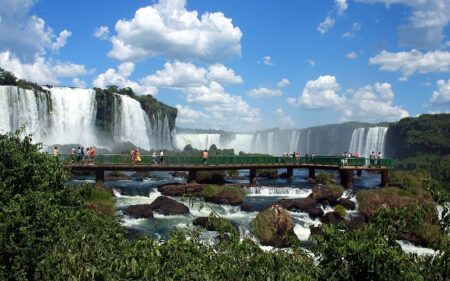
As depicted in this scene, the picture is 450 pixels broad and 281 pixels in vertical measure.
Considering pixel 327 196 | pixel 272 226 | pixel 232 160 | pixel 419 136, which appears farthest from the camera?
pixel 419 136

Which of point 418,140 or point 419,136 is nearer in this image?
point 418,140

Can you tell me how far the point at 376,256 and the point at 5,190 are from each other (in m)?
9.61

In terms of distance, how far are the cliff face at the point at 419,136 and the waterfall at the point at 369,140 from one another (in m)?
4.06

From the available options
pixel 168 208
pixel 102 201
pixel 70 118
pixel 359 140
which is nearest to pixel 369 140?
pixel 359 140

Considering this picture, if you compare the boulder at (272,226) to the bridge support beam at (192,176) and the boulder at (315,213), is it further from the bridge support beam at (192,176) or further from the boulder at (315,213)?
the bridge support beam at (192,176)

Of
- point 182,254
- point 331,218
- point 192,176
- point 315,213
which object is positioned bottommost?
point 331,218

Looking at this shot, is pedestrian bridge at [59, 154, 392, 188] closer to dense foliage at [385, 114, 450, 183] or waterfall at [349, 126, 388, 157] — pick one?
waterfall at [349, 126, 388, 157]

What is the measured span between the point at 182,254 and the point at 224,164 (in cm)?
3524

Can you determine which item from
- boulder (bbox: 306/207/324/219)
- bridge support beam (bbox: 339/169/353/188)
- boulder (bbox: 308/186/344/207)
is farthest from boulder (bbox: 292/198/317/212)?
bridge support beam (bbox: 339/169/353/188)

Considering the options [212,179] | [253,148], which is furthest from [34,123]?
[253,148]

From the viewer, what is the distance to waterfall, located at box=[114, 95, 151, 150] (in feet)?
248

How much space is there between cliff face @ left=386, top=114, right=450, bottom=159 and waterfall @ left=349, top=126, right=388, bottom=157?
4057 millimetres

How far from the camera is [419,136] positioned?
319 ft

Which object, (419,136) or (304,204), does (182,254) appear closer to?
(304,204)
